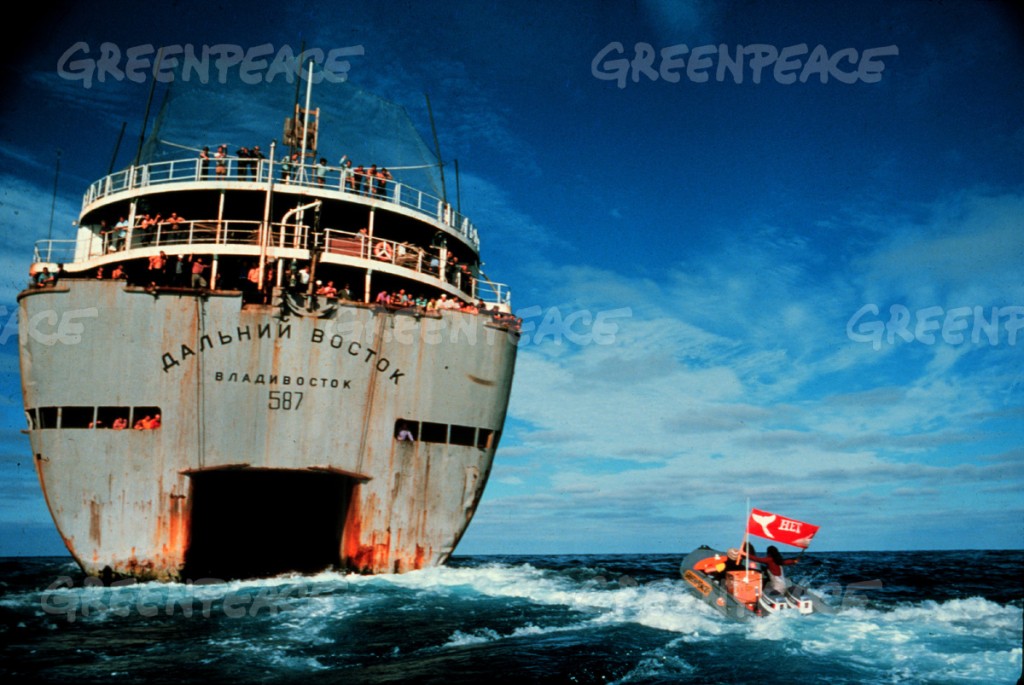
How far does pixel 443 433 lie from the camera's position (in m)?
18.9

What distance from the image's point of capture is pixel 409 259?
21.4 metres

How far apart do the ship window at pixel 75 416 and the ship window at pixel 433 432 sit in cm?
785

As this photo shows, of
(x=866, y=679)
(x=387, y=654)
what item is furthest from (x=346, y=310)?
(x=866, y=679)

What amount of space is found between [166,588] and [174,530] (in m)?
1.28

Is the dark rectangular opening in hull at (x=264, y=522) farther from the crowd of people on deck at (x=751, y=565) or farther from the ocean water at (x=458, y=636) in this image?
the crowd of people on deck at (x=751, y=565)

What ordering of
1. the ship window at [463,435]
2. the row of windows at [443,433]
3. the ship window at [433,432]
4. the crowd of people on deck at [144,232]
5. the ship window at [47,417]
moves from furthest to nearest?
the crowd of people on deck at [144,232]
the ship window at [463,435]
the ship window at [433,432]
the row of windows at [443,433]
the ship window at [47,417]

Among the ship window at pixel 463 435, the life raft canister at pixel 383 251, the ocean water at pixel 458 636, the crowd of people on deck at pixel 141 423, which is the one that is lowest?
the ocean water at pixel 458 636

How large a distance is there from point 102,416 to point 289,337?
475 centimetres

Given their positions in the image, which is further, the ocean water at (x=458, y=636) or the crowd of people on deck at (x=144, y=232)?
the crowd of people on deck at (x=144, y=232)

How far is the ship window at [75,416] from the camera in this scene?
676 inches

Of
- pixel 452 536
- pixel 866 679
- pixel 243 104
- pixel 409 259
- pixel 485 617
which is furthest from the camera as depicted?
pixel 243 104

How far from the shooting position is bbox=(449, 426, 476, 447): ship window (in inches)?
754

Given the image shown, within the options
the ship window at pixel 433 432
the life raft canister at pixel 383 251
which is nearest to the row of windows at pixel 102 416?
the ship window at pixel 433 432

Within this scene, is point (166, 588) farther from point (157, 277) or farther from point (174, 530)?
point (157, 277)
